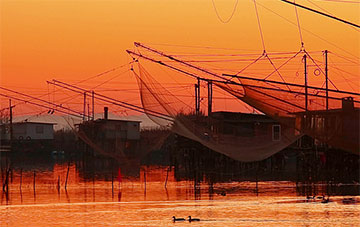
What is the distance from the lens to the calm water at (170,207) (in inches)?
841

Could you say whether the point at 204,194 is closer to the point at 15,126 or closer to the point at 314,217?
the point at 314,217

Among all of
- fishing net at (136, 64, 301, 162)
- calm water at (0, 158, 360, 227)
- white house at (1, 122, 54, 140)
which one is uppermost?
white house at (1, 122, 54, 140)

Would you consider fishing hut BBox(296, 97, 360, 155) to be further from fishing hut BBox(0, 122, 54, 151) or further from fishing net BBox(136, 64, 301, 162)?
fishing hut BBox(0, 122, 54, 151)

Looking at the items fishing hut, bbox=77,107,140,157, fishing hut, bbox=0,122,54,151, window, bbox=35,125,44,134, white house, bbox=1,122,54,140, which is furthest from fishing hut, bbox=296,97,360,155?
window, bbox=35,125,44,134

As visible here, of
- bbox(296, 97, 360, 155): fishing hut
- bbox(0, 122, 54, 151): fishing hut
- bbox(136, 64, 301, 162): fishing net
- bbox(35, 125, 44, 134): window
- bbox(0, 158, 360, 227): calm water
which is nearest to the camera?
bbox(0, 158, 360, 227): calm water

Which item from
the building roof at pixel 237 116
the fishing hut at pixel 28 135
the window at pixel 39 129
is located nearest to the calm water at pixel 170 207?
the building roof at pixel 237 116

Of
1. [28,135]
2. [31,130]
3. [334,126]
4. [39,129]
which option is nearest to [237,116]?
[334,126]

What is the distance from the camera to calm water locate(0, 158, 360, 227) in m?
21.4

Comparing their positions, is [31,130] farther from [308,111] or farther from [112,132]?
[308,111]

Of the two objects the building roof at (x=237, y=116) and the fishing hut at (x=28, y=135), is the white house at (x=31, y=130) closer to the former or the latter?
the fishing hut at (x=28, y=135)

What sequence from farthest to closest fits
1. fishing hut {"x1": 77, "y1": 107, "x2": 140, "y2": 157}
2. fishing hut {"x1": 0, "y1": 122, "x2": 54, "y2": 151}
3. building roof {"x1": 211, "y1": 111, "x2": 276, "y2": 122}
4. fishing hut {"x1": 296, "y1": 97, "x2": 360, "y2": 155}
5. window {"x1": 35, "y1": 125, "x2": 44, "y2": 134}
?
1. window {"x1": 35, "y1": 125, "x2": 44, "y2": 134}
2. fishing hut {"x1": 0, "y1": 122, "x2": 54, "y2": 151}
3. fishing hut {"x1": 77, "y1": 107, "x2": 140, "y2": 157}
4. building roof {"x1": 211, "y1": 111, "x2": 276, "y2": 122}
5. fishing hut {"x1": 296, "y1": 97, "x2": 360, "y2": 155}

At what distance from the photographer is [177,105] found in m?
28.1

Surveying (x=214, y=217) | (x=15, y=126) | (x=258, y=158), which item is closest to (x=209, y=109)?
(x=258, y=158)

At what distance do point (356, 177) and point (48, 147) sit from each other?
59.6 metres
